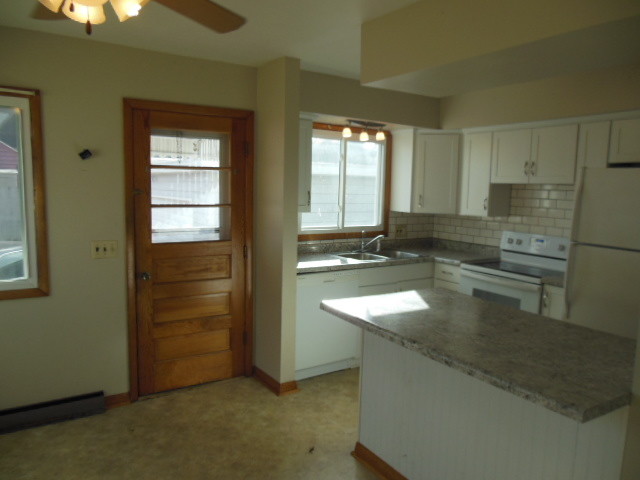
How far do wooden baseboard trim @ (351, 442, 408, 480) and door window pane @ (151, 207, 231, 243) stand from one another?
1830mm

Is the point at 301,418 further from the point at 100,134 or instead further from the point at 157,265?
the point at 100,134

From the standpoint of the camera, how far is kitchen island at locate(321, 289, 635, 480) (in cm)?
167

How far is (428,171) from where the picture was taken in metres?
4.57

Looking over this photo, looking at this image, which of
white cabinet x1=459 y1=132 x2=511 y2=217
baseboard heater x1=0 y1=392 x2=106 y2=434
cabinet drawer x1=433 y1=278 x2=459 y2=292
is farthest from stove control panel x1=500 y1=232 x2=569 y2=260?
baseboard heater x1=0 y1=392 x2=106 y2=434

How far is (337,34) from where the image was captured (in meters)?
2.85

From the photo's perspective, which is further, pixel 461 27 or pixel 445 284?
pixel 445 284

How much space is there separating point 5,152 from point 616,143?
403cm

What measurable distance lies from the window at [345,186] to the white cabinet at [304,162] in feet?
1.53

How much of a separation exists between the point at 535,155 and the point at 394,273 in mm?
1502

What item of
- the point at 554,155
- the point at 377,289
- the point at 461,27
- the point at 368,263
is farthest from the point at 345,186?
the point at 461,27

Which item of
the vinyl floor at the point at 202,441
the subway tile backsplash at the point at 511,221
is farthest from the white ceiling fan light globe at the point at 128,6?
the subway tile backsplash at the point at 511,221

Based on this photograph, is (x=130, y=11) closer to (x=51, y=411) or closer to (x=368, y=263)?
(x=51, y=411)

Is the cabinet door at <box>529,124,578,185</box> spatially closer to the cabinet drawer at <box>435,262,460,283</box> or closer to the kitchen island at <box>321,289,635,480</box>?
the cabinet drawer at <box>435,262,460,283</box>

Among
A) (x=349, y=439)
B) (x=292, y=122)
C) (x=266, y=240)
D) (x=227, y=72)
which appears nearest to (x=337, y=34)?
(x=292, y=122)
